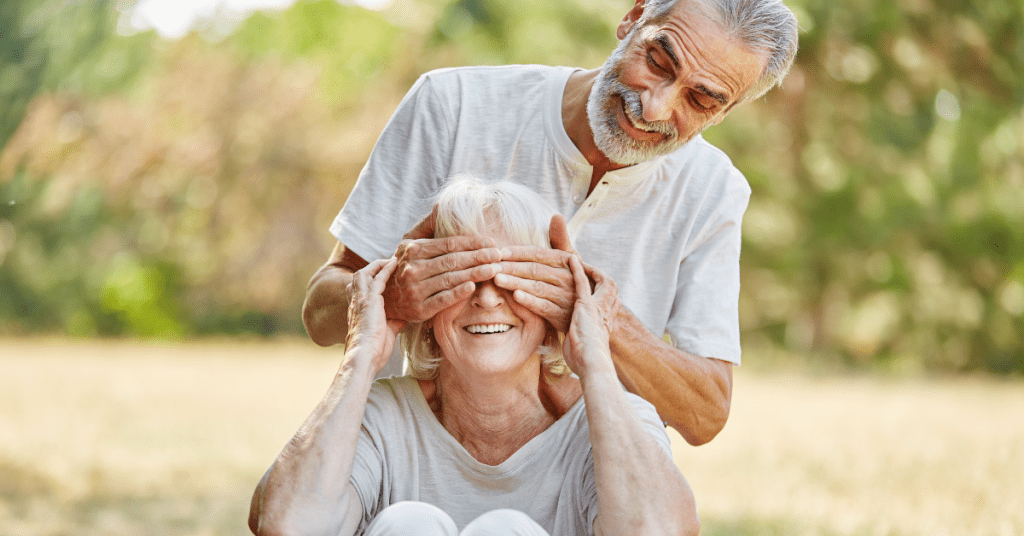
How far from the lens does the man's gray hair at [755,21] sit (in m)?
2.28

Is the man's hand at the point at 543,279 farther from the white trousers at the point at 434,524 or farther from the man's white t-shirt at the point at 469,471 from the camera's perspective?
the white trousers at the point at 434,524

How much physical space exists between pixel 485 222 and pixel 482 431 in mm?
501

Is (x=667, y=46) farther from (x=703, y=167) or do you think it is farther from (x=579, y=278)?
(x=579, y=278)

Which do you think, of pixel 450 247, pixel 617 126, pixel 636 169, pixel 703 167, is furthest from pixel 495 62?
pixel 450 247

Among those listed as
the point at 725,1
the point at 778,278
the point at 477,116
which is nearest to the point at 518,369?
the point at 477,116

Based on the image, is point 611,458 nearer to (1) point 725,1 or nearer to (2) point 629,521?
(2) point 629,521

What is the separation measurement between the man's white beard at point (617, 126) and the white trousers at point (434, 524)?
101 cm

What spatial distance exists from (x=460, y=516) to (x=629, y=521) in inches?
17.4

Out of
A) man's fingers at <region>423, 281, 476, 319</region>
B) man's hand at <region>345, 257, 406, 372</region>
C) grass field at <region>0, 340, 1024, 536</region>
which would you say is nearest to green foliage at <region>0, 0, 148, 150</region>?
grass field at <region>0, 340, 1024, 536</region>

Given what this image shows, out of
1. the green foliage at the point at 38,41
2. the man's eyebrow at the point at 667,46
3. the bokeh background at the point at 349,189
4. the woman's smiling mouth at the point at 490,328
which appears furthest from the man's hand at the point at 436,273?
the bokeh background at the point at 349,189

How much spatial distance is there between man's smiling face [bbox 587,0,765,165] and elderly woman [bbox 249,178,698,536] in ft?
1.12

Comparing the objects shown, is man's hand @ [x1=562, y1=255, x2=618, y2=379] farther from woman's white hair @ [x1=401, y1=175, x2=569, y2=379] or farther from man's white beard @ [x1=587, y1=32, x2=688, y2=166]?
man's white beard @ [x1=587, y1=32, x2=688, y2=166]

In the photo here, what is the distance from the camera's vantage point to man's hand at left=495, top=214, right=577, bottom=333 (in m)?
2.02

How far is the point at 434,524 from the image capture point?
1.83 meters
